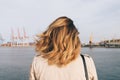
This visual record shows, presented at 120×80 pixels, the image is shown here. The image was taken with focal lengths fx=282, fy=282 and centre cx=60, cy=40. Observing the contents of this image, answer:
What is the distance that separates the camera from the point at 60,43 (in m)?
1.94

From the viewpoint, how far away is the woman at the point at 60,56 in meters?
1.92

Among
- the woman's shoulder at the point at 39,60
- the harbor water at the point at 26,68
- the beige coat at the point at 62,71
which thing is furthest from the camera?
the harbor water at the point at 26,68

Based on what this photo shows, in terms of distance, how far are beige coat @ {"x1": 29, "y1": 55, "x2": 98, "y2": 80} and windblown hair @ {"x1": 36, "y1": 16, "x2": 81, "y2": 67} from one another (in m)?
0.04

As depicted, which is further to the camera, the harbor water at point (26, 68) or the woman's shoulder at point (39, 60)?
the harbor water at point (26, 68)

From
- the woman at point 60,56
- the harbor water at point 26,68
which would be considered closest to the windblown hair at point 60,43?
the woman at point 60,56

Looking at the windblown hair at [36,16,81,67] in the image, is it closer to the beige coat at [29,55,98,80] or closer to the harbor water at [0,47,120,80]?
the beige coat at [29,55,98,80]

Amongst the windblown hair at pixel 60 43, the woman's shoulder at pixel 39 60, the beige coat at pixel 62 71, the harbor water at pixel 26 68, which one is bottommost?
the harbor water at pixel 26 68

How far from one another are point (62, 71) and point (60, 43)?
0.19 meters

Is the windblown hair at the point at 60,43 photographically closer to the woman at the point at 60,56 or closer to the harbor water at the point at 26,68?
the woman at the point at 60,56

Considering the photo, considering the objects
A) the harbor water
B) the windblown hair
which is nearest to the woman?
the windblown hair

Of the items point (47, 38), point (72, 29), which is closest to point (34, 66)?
point (47, 38)

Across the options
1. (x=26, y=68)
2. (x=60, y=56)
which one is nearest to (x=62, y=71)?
(x=60, y=56)

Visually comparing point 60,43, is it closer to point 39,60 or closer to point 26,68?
point 39,60

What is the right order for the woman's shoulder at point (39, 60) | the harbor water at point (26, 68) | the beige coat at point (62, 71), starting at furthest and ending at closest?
the harbor water at point (26, 68) < the woman's shoulder at point (39, 60) < the beige coat at point (62, 71)
